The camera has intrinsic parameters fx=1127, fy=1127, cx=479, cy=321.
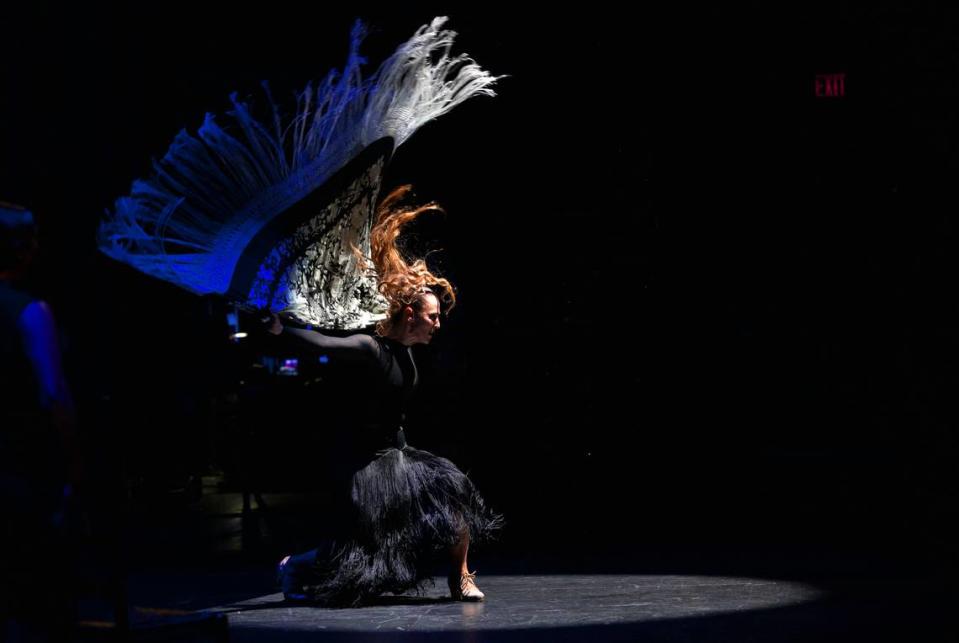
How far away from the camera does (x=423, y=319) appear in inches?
154

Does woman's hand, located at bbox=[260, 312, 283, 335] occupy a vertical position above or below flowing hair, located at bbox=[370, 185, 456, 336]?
below

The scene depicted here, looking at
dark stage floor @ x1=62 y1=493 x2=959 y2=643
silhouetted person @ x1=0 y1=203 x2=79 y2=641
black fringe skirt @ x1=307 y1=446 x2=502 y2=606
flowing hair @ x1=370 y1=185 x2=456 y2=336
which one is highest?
flowing hair @ x1=370 y1=185 x2=456 y2=336

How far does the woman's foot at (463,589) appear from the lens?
383cm

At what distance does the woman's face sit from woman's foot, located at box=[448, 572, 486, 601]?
82 centimetres

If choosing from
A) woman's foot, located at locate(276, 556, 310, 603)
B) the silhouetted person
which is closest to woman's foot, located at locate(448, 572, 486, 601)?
woman's foot, located at locate(276, 556, 310, 603)

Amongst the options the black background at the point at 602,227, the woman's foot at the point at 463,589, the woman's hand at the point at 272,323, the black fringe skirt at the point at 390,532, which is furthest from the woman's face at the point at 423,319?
the black background at the point at 602,227

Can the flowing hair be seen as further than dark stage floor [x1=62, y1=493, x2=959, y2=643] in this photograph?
Yes

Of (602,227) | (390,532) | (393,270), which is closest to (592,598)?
(390,532)

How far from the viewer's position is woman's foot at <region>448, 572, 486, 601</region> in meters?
3.83

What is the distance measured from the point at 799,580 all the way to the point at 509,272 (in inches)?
95.4

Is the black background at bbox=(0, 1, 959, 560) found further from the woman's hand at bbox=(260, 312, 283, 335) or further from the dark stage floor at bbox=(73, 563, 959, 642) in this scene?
the woman's hand at bbox=(260, 312, 283, 335)

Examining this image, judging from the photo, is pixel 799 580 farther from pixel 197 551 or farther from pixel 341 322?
pixel 197 551

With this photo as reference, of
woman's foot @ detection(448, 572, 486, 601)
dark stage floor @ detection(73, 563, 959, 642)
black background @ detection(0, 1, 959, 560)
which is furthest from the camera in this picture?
black background @ detection(0, 1, 959, 560)

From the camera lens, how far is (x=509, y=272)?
5.98 m
